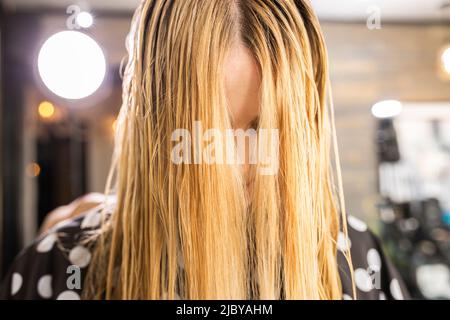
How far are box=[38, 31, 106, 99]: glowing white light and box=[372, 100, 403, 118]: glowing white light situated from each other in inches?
18.5

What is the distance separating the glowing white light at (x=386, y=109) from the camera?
707mm

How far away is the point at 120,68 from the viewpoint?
0.62m

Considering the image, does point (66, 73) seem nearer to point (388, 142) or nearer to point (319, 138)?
point (319, 138)

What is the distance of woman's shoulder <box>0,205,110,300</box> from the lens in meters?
0.62

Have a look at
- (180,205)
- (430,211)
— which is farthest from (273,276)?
(430,211)

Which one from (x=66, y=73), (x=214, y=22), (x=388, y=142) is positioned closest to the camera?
(x=214, y=22)

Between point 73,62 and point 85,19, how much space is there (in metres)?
0.08

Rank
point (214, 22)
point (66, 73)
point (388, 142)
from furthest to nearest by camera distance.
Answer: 1. point (388, 142)
2. point (66, 73)
3. point (214, 22)

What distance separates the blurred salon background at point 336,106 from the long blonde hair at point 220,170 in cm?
8

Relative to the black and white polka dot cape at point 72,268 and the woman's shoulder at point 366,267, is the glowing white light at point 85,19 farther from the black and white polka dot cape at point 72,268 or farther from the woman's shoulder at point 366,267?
the woman's shoulder at point 366,267
